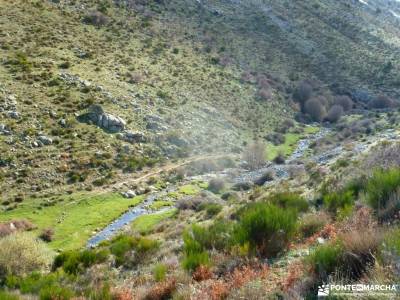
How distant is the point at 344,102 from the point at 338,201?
63.4 metres

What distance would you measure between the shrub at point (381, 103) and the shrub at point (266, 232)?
A: 69.6 m

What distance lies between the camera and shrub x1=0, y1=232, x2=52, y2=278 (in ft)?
52.9

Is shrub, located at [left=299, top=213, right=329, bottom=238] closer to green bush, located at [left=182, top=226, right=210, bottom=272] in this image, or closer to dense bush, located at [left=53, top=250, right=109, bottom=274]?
green bush, located at [left=182, top=226, right=210, bottom=272]

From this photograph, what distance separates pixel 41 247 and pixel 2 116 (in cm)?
2466

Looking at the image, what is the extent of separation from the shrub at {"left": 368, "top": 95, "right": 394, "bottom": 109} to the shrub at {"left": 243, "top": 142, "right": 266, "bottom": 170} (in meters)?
32.0

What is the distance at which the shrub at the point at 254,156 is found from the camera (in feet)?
159

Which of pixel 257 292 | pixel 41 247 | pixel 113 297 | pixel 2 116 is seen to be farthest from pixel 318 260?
pixel 2 116

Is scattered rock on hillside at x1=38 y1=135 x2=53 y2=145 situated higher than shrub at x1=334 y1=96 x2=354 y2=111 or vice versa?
shrub at x1=334 y1=96 x2=354 y2=111

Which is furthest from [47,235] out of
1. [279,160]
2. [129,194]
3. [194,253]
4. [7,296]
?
[279,160]

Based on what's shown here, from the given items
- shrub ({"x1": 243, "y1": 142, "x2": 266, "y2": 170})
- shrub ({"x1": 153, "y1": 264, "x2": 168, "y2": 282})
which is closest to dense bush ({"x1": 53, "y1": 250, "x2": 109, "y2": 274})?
shrub ({"x1": 153, "y1": 264, "x2": 168, "y2": 282})

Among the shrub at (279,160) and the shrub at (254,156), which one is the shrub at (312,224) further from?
the shrub at (279,160)

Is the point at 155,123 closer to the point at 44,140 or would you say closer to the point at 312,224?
the point at 44,140

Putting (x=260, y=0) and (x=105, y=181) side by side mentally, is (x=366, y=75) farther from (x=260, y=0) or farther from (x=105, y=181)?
(x=105, y=181)


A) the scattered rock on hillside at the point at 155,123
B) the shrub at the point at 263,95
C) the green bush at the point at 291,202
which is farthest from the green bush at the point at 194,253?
the shrub at the point at 263,95
